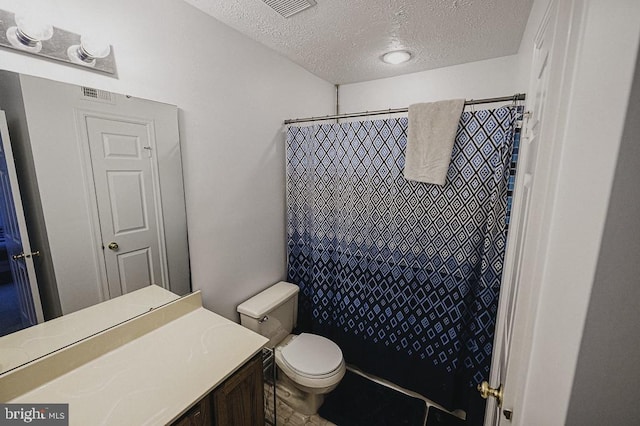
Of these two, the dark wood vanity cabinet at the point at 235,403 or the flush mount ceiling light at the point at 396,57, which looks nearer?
the dark wood vanity cabinet at the point at 235,403

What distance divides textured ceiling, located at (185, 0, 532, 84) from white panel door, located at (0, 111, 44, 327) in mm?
1095

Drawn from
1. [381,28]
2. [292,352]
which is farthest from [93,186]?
[381,28]

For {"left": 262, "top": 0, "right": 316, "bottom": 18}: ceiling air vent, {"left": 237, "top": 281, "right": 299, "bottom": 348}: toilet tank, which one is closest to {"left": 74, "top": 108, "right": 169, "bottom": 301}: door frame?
{"left": 237, "top": 281, "right": 299, "bottom": 348}: toilet tank

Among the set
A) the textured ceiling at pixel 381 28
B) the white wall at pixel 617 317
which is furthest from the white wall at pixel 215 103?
the white wall at pixel 617 317

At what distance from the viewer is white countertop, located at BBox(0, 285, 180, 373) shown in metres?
Answer: 0.97

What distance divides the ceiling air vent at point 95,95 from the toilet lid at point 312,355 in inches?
66.1

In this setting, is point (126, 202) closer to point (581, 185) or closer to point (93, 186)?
point (93, 186)

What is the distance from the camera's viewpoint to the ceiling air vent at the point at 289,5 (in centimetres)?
131

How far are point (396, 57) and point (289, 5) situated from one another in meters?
0.95

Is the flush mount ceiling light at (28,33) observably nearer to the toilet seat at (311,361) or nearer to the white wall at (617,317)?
the white wall at (617,317)

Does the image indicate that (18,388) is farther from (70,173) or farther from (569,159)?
(569,159)

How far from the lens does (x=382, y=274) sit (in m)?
1.89

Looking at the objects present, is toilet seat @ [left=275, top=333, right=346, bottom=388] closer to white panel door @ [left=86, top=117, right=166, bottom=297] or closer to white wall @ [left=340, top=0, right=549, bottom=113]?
white panel door @ [left=86, top=117, right=166, bottom=297]

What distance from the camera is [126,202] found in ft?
4.07
